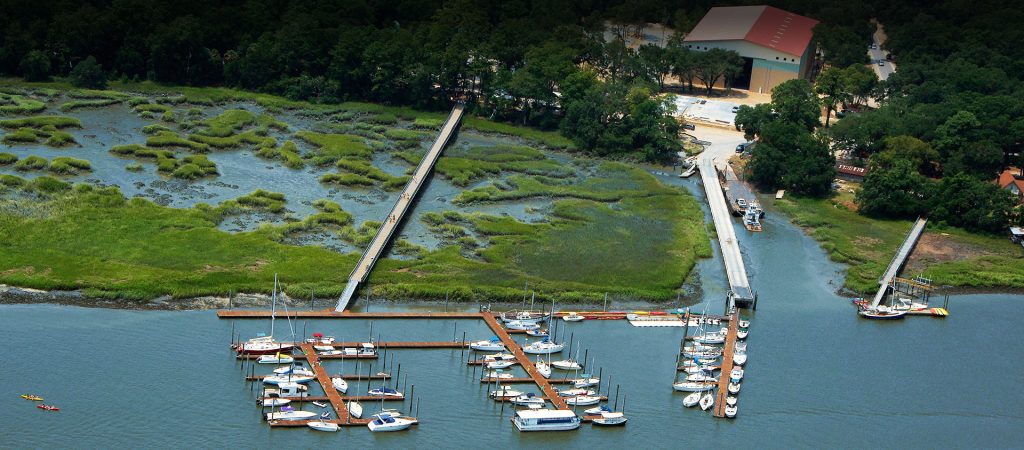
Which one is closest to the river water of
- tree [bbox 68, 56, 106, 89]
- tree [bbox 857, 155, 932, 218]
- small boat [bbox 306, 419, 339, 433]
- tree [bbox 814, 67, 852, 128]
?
small boat [bbox 306, 419, 339, 433]

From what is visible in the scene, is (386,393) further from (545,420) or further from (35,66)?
(35,66)

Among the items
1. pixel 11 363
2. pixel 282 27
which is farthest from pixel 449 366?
pixel 282 27

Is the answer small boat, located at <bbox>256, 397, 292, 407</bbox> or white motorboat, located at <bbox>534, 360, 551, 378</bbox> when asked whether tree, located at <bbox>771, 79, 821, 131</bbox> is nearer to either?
white motorboat, located at <bbox>534, 360, 551, 378</bbox>

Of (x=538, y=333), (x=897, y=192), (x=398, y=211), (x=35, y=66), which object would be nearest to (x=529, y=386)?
(x=538, y=333)

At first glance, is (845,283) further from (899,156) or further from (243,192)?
(243,192)

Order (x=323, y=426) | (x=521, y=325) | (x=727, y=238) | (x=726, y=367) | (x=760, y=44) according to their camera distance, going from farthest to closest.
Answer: (x=760, y=44), (x=727, y=238), (x=521, y=325), (x=726, y=367), (x=323, y=426)
